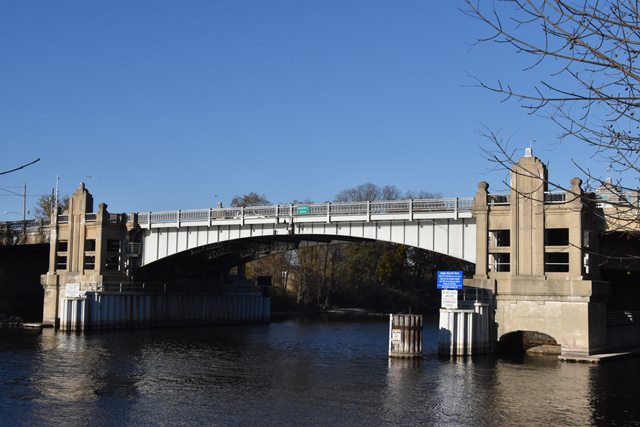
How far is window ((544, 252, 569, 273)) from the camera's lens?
48031 mm

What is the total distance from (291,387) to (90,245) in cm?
4477

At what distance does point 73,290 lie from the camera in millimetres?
68375

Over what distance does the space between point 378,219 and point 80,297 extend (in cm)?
2956

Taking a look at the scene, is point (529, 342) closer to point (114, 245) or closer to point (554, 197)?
point (554, 197)

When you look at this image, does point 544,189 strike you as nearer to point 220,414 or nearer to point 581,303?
point 581,303

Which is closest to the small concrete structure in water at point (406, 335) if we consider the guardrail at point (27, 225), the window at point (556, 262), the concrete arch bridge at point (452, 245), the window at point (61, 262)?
the concrete arch bridge at point (452, 245)

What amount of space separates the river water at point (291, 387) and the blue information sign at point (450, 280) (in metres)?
4.66

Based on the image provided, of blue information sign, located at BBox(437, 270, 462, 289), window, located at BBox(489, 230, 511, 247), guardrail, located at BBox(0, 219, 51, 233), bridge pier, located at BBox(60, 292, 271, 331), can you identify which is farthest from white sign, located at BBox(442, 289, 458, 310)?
guardrail, located at BBox(0, 219, 51, 233)

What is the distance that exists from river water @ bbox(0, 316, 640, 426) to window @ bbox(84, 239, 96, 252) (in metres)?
17.3

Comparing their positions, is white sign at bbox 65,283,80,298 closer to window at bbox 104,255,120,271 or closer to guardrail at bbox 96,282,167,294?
guardrail at bbox 96,282,167,294

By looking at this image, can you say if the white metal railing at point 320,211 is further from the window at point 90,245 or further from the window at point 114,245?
the window at point 90,245

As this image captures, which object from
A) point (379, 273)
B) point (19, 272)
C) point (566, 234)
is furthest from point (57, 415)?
point (379, 273)

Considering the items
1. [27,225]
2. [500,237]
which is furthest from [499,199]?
[27,225]

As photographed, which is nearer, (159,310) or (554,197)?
(554,197)
